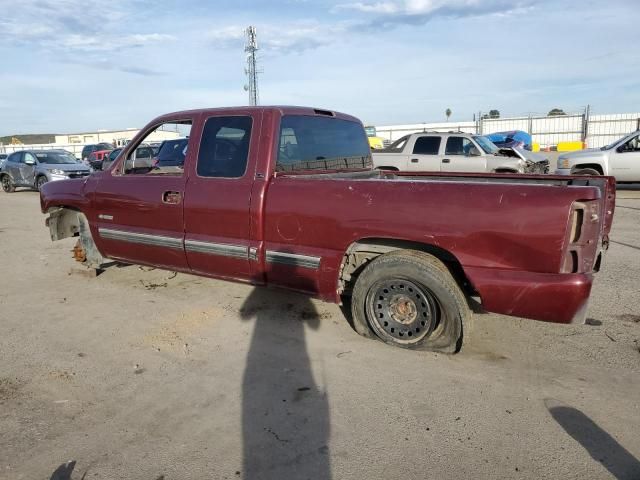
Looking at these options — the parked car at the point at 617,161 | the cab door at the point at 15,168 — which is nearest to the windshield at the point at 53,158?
the cab door at the point at 15,168

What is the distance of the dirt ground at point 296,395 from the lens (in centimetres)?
250

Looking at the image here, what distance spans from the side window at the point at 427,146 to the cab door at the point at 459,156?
249mm

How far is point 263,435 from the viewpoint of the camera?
2.72 m

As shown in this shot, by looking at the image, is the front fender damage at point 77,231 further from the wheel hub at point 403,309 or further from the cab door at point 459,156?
the cab door at point 459,156

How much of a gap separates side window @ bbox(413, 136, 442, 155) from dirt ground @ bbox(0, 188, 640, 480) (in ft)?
26.3

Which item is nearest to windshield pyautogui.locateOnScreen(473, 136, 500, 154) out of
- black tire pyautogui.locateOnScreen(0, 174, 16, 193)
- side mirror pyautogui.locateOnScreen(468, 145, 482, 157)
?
side mirror pyautogui.locateOnScreen(468, 145, 482, 157)

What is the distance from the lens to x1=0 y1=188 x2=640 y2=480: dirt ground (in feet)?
8.20

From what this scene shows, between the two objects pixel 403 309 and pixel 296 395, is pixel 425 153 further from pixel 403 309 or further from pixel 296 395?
pixel 296 395

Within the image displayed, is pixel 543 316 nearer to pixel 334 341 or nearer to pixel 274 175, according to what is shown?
pixel 334 341

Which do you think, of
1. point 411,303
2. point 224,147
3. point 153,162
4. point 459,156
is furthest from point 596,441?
point 459,156

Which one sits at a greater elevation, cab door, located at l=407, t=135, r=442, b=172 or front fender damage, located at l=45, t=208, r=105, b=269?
cab door, located at l=407, t=135, r=442, b=172

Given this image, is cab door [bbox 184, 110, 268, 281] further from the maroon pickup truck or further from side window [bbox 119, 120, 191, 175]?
side window [bbox 119, 120, 191, 175]

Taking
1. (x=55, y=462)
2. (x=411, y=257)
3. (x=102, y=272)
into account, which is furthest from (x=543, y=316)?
(x=102, y=272)

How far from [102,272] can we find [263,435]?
14.0 ft
